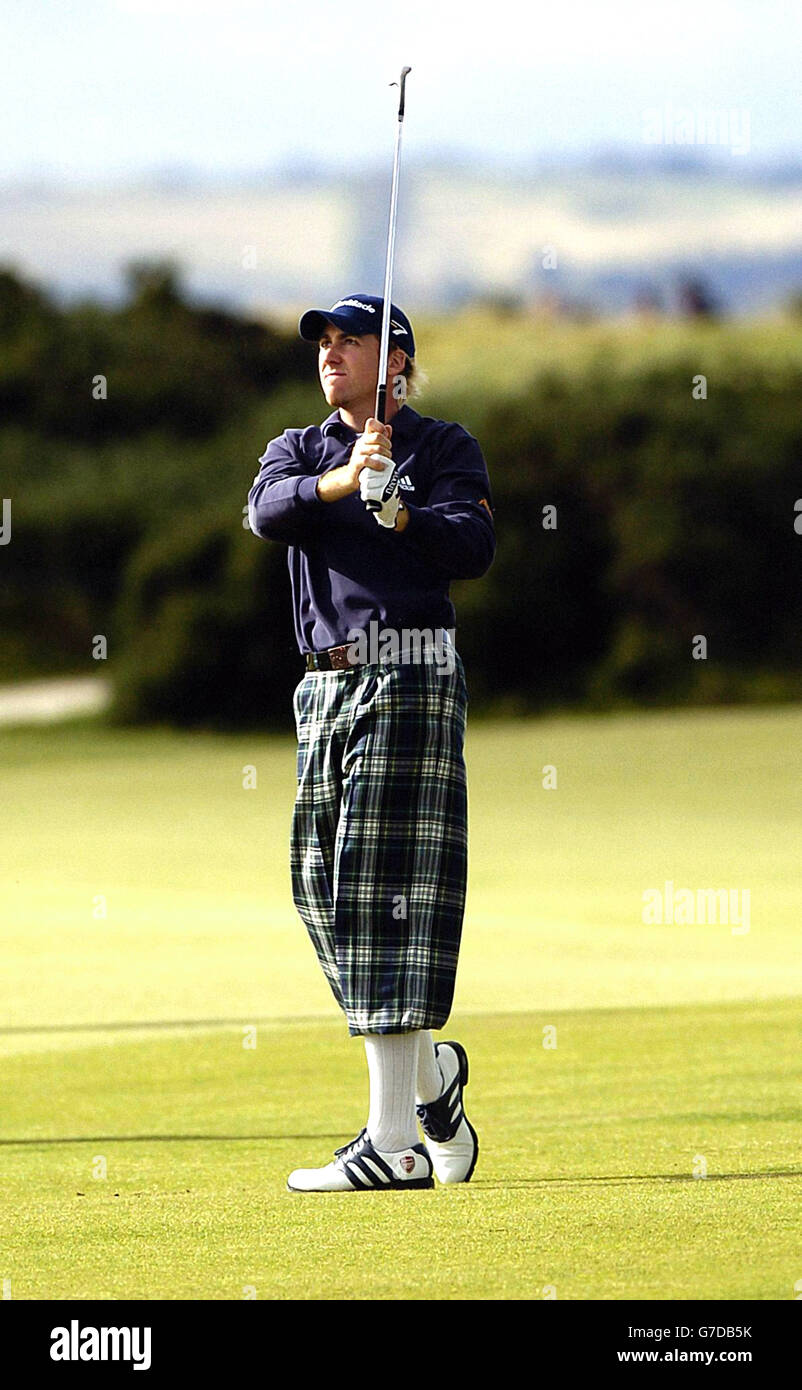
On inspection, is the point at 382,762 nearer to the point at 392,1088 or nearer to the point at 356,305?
the point at 392,1088

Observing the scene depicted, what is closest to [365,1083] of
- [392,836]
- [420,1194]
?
[420,1194]

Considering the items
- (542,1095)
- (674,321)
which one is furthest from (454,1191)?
(674,321)

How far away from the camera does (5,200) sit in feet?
130

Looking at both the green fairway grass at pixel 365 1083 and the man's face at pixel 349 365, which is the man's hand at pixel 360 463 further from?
the green fairway grass at pixel 365 1083

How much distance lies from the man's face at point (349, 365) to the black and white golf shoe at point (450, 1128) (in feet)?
5.11

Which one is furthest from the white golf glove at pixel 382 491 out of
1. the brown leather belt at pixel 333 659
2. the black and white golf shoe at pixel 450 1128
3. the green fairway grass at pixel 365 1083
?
the green fairway grass at pixel 365 1083

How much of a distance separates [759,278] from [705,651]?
375 inches

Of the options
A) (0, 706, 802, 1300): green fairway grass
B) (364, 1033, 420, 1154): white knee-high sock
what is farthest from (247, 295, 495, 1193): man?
(0, 706, 802, 1300): green fairway grass

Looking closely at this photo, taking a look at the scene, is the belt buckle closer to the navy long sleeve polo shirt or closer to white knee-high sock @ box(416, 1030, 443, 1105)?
the navy long sleeve polo shirt

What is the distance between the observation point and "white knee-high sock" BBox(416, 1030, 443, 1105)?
5.14 metres

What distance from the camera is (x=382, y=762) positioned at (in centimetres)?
Answer: 491

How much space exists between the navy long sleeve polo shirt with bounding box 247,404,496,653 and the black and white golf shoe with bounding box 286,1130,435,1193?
1.15 metres

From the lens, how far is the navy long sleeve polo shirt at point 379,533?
493 centimetres

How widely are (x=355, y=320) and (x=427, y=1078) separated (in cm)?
177
